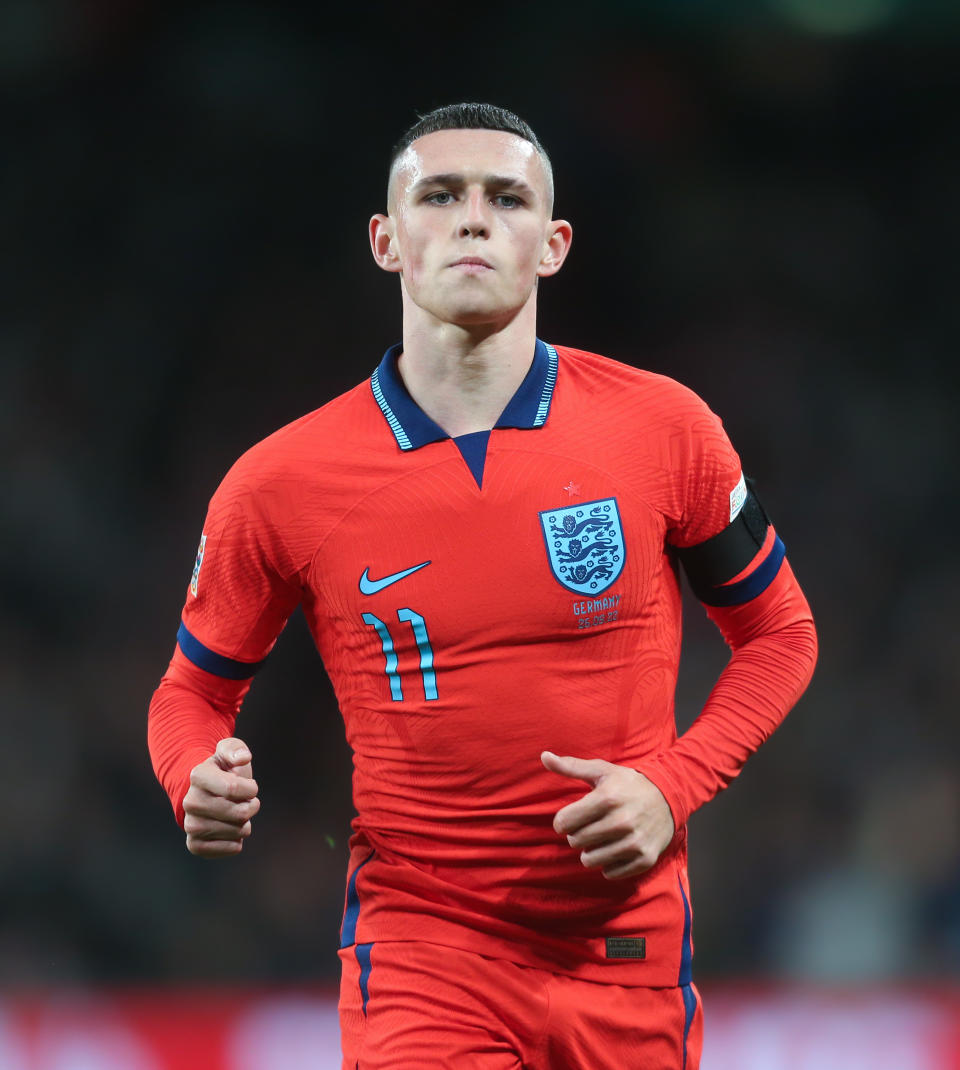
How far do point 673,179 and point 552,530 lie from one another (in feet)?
12.4

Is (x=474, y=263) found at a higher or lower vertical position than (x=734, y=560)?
higher

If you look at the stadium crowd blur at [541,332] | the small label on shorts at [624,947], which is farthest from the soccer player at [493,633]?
the stadium crowd blur at [541,332]

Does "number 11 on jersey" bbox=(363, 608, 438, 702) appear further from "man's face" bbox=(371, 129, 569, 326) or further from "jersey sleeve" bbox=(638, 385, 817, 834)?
"man's face" bbox=(371, 129, 569, 326)

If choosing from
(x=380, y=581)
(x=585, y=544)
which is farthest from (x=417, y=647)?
(x=585, y=544)

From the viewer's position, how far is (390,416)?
2.26 metres

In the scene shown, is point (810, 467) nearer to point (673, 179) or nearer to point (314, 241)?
point (673, 179)

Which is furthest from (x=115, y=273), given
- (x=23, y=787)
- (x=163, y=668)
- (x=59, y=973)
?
(x=59, y=973)

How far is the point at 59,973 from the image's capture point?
15.7ft

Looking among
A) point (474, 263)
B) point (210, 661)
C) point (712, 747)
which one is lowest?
point (712, 747)

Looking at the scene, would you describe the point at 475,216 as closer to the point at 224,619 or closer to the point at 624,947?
the point at 224,619

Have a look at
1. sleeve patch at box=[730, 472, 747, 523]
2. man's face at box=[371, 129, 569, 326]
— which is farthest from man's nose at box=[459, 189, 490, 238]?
sleeve patch at box=[730, 472, 747, 523]

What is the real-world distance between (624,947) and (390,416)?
3.11 ft

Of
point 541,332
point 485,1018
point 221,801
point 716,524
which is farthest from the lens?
point 541,332

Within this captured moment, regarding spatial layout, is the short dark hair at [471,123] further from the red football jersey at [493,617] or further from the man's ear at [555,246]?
the red football jersey at [493,617]
